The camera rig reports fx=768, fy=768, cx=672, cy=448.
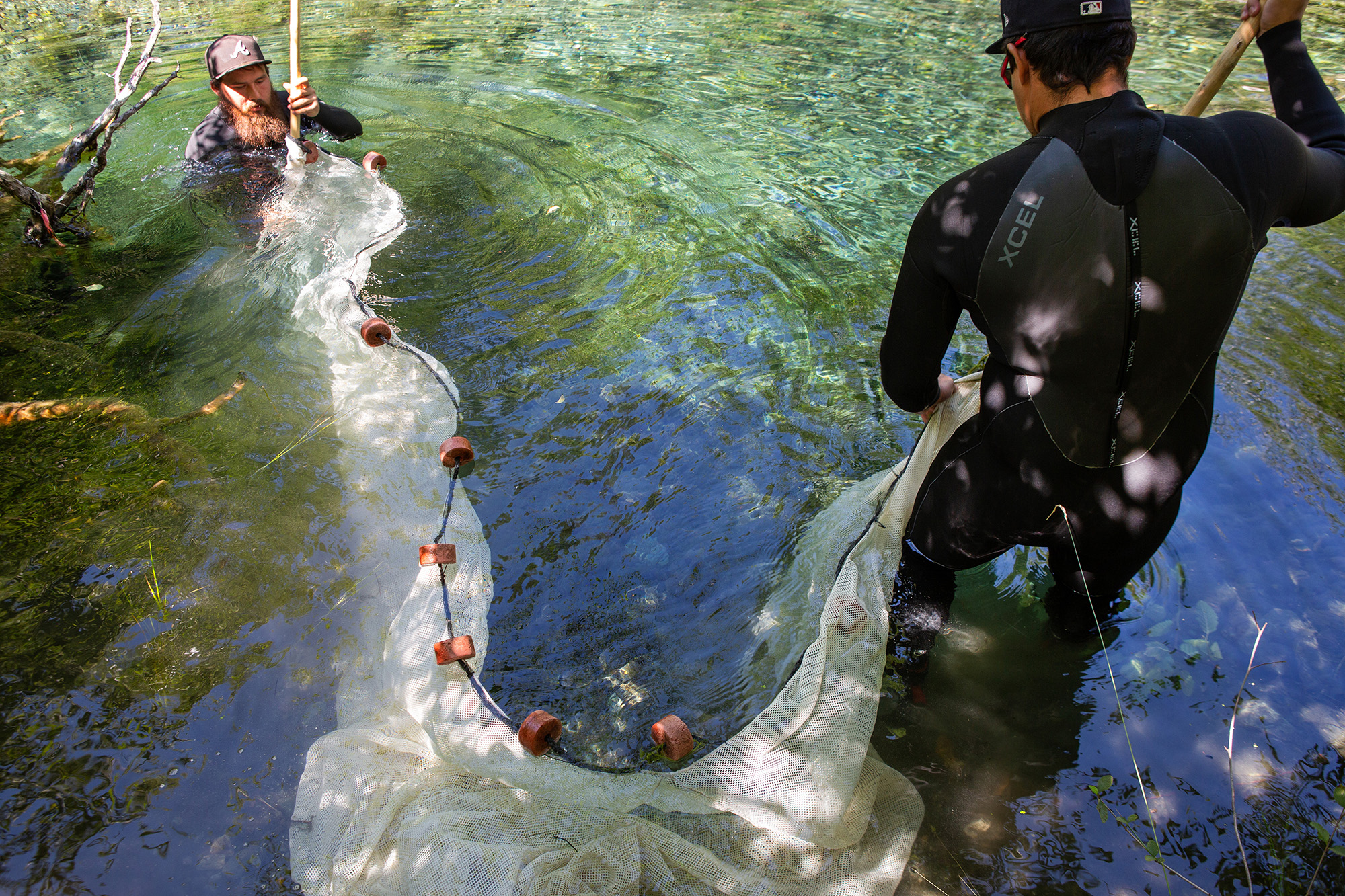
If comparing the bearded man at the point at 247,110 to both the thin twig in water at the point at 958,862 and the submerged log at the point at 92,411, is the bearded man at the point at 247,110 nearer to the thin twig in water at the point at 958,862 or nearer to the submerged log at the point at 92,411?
the submerged log at the point at 92,411

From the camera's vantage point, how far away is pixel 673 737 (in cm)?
213

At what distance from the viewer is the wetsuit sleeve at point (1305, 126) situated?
1.90m

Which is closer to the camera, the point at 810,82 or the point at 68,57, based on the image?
the point at 810,82

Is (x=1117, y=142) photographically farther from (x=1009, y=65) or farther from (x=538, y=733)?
(x=538, y=733)

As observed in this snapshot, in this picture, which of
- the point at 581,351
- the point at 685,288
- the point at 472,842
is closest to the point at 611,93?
the point at 685,288

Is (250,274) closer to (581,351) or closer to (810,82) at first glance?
(581,351)

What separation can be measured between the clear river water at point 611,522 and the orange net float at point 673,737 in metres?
0.46

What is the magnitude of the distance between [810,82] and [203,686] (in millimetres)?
8175

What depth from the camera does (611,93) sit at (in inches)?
321

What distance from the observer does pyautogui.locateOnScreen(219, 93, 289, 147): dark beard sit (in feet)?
19.1

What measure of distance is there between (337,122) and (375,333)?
3.38 metres

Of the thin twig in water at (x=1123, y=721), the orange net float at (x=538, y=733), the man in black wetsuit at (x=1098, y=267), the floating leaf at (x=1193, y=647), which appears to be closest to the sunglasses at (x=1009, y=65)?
the man in black wetsuit at (x=1098, y=267)

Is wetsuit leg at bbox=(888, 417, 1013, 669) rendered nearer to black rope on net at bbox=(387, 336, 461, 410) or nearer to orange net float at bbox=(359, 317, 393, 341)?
black rope on net at bbox=(387, 336, 461, 410)

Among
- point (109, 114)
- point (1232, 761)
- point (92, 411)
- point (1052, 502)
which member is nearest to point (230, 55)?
point (109, 114)
